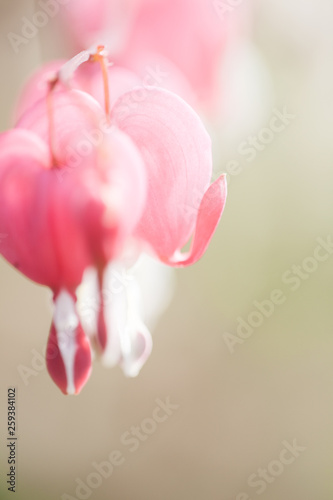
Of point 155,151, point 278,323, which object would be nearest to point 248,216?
point 278,323

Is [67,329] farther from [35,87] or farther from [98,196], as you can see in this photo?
[35,87]

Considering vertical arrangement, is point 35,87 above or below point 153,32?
below

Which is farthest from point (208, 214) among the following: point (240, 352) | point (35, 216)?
point (240, 352)

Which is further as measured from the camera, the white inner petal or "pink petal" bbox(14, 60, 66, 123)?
"pink petal" bbox(14, 60, 66, 123)

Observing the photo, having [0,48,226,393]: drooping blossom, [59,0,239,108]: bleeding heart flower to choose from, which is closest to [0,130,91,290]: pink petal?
[0,48,226,393]: drooping blossom

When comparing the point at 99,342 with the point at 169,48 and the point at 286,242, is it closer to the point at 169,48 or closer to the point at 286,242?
the point at 169,48

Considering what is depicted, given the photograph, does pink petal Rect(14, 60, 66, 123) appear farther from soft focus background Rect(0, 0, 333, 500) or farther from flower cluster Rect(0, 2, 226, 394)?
soft focus background Rect(0, 0, 333, 500)

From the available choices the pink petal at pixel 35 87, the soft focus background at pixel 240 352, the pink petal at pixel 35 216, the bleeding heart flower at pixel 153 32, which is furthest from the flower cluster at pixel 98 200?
the soft focus background at pixel 240 352
